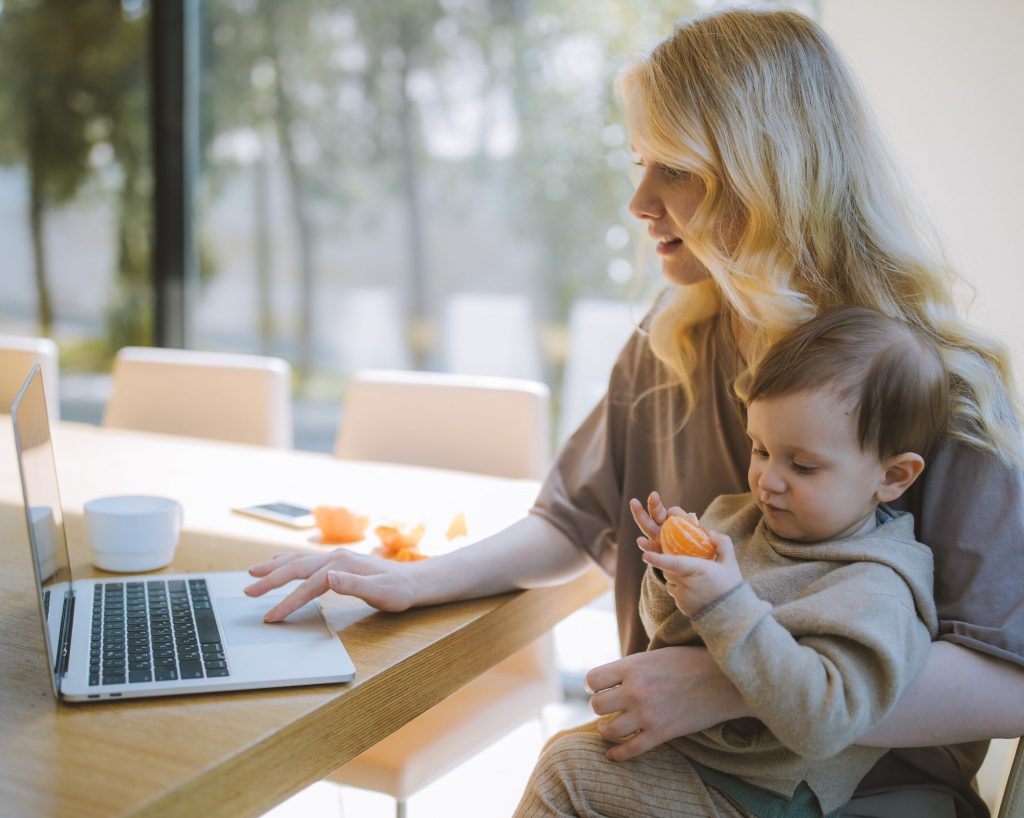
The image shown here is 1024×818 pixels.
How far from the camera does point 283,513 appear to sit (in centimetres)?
172

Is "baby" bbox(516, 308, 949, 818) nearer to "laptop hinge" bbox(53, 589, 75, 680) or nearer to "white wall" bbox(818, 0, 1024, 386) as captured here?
"laptop hinge" bbox(53, 589, 75, 680)

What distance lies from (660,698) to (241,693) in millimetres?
428

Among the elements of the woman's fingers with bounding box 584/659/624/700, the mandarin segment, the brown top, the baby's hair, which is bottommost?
the woman's fingers with bounding box 584/659/624/700

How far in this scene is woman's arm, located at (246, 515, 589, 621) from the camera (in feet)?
4.02

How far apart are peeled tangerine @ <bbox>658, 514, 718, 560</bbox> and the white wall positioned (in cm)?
143

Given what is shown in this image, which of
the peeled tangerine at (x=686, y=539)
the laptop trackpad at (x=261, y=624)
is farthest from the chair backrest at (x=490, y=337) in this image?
the peeled tangerine at (x=686, y=539)

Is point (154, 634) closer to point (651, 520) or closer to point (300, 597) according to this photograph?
point (300, 597)

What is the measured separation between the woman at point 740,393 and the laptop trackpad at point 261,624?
0.9 inches

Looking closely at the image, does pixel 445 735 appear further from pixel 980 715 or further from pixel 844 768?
pixel 980 715

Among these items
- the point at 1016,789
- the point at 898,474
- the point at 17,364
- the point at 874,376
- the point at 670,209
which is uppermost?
the point at 670,209

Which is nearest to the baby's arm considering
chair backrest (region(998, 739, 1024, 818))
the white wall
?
chair backrest (region(998, 739, 1024, 818))

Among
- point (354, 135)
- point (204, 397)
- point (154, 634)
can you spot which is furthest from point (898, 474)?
point (354, 135)

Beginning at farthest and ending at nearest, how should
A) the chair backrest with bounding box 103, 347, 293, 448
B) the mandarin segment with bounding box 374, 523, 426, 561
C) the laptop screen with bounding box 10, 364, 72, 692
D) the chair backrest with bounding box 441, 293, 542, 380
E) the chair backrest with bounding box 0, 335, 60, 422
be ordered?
the chair backrest with bounding box 441, 293, 542, 380
the chair backrest with bounding box 0, 335, 60, 422
the chair backrest with bounding box 103, 347, 293, 448
the mandarin segment with bounding box 374, 523, 426, 561
the laptop screen with bounding box 10, 364, 72, 692

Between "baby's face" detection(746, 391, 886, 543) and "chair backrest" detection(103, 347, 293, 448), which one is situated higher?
"baby's face" detection(746, 391, 886, 543)
